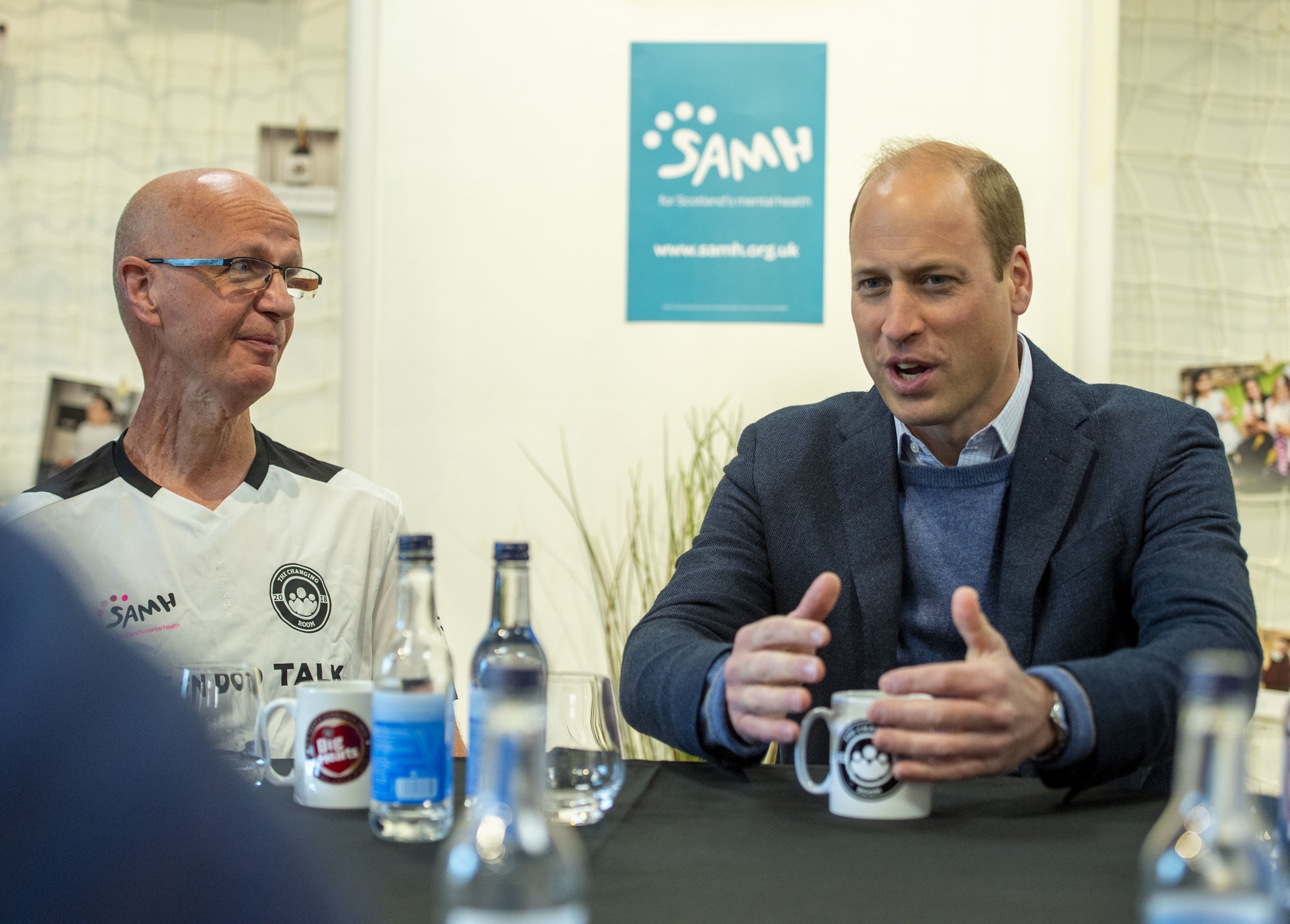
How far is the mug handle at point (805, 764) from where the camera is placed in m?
1.13

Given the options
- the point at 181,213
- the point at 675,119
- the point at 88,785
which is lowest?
the point at 88,785

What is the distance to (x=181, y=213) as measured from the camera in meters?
1.94

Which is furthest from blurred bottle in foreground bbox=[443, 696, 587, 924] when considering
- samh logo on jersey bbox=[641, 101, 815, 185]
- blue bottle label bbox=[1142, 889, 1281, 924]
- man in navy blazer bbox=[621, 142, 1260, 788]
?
samh logo on jersey bbox=[641, 101, 815, 185]

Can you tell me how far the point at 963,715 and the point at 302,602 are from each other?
3.64 feet

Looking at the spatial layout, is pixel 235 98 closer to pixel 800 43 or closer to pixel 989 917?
pixel 800 43

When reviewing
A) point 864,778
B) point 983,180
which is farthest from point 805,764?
point 983,180

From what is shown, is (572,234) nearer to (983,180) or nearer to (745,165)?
(745,165)

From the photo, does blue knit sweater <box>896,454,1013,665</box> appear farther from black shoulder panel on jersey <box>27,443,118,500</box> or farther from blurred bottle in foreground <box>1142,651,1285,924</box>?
black shoulder panel on jersey <box>27,443,118,500</box>

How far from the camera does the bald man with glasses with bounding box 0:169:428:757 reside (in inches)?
71.2

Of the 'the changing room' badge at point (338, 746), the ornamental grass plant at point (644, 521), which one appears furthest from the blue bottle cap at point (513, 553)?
the ornamental grass plant at point (644, 521)

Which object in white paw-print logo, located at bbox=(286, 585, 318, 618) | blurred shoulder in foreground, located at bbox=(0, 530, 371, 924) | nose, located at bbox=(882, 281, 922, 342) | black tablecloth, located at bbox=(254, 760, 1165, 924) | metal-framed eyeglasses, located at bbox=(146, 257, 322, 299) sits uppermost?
metal-framed eyeglasses, located at bbox=(146, 257, 322, 299)

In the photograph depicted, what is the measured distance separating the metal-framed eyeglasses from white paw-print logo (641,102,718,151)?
4.50ft

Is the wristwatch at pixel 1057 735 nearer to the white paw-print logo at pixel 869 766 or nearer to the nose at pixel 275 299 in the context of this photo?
the white paw-print logo at pixel 869 766

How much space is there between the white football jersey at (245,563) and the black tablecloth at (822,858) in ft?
2.13
